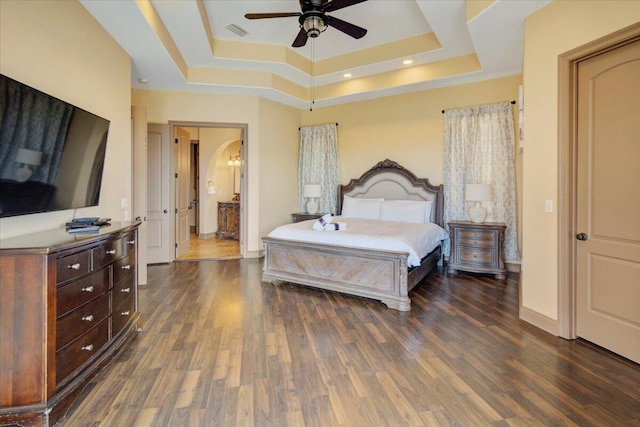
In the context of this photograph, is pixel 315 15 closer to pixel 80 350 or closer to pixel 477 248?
pixel 80 350

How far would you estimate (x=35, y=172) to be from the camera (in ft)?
7.09

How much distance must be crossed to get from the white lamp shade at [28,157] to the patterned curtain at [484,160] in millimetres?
5454

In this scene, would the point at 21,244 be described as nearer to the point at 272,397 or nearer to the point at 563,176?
the point at 272,397

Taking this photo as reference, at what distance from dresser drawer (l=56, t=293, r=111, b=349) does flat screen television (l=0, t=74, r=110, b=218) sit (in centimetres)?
71

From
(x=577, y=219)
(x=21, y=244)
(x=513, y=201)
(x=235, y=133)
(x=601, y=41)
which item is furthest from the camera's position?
(x=235, y=133)

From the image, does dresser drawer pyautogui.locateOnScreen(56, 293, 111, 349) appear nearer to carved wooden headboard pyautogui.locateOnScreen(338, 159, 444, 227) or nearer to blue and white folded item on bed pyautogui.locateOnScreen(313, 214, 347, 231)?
blue and white folded item on bed pyautogui.locateOnScreen(313, 214, 347, 231)

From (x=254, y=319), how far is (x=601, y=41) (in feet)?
12.8

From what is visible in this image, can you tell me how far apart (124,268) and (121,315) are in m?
0.38

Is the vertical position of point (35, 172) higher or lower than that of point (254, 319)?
higher

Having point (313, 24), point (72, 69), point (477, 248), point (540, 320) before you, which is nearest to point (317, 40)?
point (313, 24)

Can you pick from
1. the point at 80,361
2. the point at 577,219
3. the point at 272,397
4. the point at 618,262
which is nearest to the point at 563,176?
the point at 577,219

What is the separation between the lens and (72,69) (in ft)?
→ 9.53

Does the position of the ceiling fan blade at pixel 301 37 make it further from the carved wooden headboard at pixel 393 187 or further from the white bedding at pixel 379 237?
the carved wooden headboard at pixel 393 187

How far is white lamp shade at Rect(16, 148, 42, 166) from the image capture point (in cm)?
201
